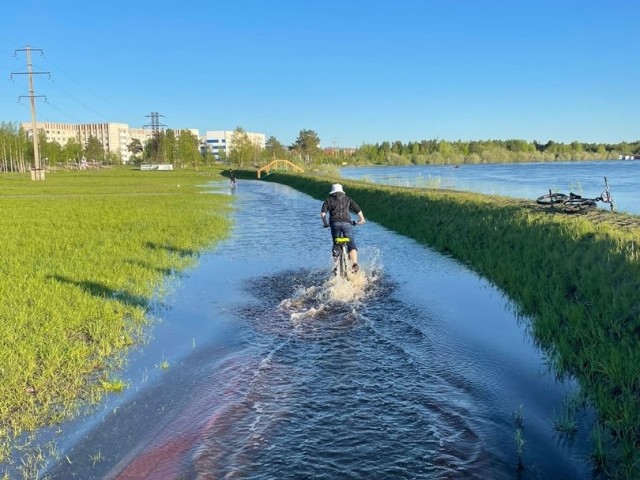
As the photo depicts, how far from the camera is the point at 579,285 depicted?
30.9 ft

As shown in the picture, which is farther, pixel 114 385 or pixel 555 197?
pixel 555 197

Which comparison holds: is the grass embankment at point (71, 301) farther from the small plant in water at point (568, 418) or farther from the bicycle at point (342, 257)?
the small plant in water at point (568, 418)

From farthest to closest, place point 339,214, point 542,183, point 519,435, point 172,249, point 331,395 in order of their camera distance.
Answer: point 542,183 → point 172,249 → point 339,214 → point 331,395 → point 519,435

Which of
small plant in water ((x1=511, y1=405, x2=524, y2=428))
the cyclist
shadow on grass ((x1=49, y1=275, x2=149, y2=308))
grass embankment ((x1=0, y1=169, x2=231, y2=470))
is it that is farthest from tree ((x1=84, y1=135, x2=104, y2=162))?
small plant in water ((x1=511, y1=405, x2=524, y2=428))

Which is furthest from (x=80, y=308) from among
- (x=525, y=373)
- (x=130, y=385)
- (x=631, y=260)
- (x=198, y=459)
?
(x=631, y=260)

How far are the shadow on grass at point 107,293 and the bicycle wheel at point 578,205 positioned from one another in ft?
41.7

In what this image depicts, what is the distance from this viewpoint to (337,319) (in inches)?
370

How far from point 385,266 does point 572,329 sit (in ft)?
22.6

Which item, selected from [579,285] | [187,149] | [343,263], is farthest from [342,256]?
[187,149]

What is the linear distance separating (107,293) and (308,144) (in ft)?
464

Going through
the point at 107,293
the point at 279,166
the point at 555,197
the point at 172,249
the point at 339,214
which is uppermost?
the point at 279,166

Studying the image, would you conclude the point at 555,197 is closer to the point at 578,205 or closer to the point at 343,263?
the point at 578,205

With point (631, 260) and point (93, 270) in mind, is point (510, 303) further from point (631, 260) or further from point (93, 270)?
point (93, 270)

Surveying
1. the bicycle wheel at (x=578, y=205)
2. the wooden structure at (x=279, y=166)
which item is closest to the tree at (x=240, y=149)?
the wooden structure at (x=279, y=166)
